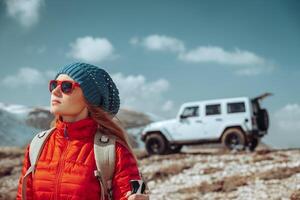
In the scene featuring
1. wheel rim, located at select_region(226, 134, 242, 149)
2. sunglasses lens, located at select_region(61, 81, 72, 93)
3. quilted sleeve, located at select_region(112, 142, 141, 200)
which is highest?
sunglasses lens, located at select_region(61, 81, 72, 93)

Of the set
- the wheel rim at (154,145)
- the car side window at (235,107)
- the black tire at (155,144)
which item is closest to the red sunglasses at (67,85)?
the car side window at (235,107)

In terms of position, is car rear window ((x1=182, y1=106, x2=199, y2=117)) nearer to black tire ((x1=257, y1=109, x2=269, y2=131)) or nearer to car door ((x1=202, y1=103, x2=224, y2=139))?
car door ((x1=202, y1=103, x2=224, y2=139))

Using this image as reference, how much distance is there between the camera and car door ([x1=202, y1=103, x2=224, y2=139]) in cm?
1725

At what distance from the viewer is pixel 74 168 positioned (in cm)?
258

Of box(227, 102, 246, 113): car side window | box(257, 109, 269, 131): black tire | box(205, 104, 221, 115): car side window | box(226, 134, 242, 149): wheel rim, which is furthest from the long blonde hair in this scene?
box(257, 109, 269, 131): black tire

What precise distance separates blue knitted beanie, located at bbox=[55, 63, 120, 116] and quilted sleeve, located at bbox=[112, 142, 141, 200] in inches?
12.6

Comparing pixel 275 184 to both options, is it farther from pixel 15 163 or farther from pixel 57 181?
pixel 15 163

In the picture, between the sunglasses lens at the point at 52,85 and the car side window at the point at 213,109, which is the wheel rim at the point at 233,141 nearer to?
the car side window at the point at 213,109

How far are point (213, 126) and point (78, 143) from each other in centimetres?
1492

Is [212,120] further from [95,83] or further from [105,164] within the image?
[105,164]

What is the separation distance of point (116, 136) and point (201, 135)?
15.0 m

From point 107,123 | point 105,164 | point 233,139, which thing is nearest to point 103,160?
point 105,164

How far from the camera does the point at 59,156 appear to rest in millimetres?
2654

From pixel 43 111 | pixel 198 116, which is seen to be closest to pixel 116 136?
pixel 198 116
